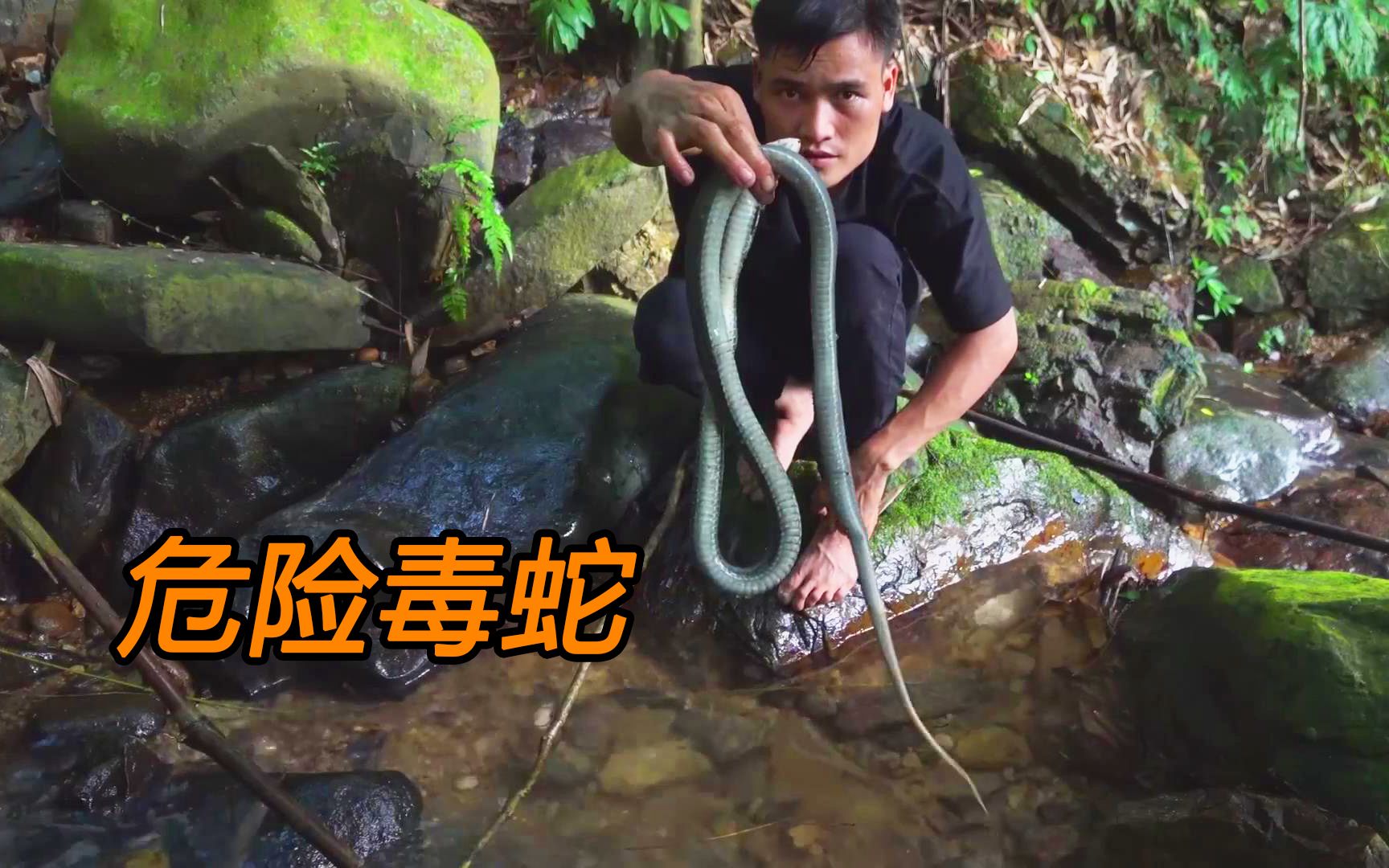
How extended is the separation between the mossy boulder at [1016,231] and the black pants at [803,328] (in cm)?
255

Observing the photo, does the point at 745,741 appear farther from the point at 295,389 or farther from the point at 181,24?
the point at 181,24

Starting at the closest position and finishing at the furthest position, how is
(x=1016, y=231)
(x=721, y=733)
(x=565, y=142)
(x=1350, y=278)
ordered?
(x=721, y=733) → (x=565, y=142) → (x=1016, y=231) → (x=1350, y=278)

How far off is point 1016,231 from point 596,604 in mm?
3491

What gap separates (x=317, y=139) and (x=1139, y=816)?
3.64 meters

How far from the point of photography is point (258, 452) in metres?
3.46

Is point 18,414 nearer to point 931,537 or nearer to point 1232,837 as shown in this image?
point 931,537

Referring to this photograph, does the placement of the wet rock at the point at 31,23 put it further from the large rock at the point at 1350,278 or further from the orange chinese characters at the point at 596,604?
the large rock at the point at 1350,278

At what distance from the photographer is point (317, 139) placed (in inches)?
159

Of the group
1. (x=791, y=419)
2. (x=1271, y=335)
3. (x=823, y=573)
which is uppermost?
(x=791, y=419)

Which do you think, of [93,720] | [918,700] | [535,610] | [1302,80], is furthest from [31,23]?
[1302,80]

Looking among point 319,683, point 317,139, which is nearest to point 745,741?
point 319,683

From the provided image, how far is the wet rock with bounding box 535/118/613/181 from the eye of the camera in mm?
4926

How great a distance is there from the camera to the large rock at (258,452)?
11.0 feet

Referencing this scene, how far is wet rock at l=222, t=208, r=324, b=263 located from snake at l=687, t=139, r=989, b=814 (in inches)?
81.3
